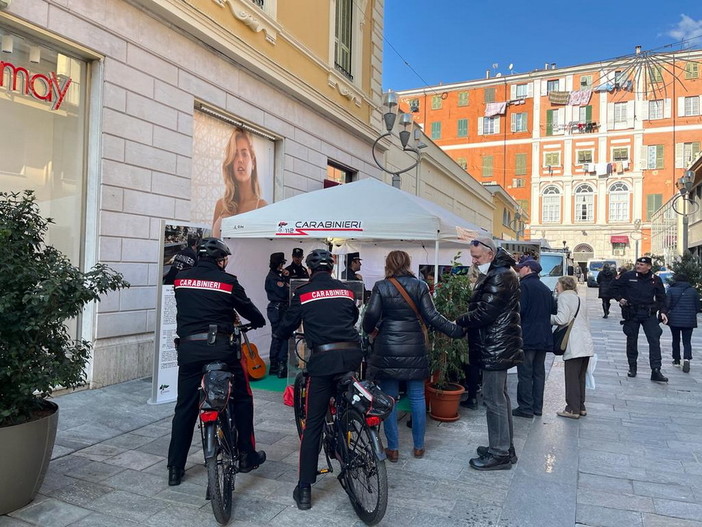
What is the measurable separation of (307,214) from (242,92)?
141 inches

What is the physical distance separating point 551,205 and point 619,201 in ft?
19.8

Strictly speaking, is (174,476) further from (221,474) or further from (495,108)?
(495,108)

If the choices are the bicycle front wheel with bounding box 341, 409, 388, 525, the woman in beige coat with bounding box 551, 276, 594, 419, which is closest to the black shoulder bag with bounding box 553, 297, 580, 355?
the woman in beige coat with bounding box 551, 276, 594, 419

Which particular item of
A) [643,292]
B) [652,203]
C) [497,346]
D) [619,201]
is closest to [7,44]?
[497,346]

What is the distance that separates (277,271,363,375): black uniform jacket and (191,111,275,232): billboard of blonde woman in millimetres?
5227

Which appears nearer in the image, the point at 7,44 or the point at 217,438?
the point at 217,438

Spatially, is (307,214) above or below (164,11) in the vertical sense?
below

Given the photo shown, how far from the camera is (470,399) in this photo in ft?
20.2

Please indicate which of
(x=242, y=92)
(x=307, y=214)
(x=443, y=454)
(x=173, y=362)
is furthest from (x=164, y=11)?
(x=443, y=454)

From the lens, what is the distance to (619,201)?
5053 cm

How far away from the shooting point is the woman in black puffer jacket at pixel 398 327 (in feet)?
14.0

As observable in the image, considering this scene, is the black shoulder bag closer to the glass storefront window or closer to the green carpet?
the green carpet

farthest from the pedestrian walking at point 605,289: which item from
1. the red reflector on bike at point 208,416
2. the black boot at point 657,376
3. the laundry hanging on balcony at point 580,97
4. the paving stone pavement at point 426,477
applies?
the laundry hanging on balcony at point 580,97

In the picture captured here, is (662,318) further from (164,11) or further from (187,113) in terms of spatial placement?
(164,11)
